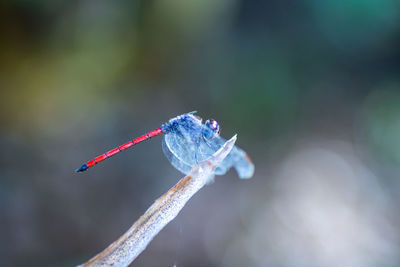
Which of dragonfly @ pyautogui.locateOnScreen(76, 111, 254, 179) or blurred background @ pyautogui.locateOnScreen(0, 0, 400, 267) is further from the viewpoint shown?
blurred background @ pyautogui.locateOnScreen(0, 0, 400, 267)

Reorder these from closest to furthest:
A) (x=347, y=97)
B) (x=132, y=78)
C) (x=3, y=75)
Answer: (x=3, y=75) → (x=132, y=78) → (x=347, y=97)

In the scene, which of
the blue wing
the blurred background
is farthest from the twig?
the blurred background

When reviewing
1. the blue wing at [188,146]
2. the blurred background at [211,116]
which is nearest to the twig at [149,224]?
the blue wing at [188,146]

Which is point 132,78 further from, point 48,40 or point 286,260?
point 286,260

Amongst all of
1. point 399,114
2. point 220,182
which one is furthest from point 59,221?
point 399,114

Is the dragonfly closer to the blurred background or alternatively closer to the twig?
the twig

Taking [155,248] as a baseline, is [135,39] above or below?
above
